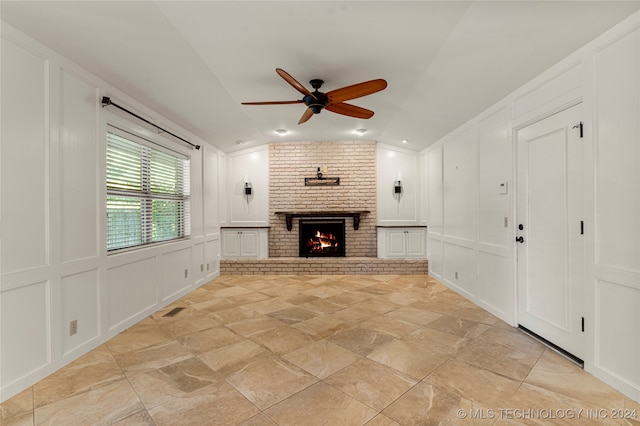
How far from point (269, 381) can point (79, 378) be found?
151 cm

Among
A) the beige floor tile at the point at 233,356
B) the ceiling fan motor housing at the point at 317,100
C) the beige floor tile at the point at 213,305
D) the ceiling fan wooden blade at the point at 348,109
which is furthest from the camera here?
the beige floor tile at the point at 213,305

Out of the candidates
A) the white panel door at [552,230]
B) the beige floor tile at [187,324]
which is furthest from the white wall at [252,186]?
the white panel door at [552,230]

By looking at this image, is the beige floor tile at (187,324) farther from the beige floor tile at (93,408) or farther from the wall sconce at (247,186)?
the wall sconce at (247,186)

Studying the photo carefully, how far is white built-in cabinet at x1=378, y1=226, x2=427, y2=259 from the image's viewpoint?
6066mm

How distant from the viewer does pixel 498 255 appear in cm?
347

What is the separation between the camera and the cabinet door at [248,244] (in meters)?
6.16

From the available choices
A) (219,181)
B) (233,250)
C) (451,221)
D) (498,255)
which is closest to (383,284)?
(451,221)

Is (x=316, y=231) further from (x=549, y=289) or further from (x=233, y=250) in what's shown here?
(x=549, y=289)

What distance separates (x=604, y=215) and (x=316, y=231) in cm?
479

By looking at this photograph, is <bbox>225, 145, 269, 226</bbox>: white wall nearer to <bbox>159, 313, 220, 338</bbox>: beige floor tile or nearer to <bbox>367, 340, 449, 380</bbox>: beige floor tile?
<bbox>159, 313, 220, 338</bbox>: beige floor tile

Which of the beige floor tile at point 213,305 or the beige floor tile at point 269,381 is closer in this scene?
the beige floor tile at point 269,381

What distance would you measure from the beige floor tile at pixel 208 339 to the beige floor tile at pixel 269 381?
56 cm

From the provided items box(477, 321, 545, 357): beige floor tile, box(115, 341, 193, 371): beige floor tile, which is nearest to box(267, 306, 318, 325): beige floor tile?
box(115, 341, 193, 371): beige floor tile

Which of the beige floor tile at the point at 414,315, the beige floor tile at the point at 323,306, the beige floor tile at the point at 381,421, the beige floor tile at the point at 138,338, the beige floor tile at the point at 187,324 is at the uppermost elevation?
the beige floor tile at the point at 381,421
